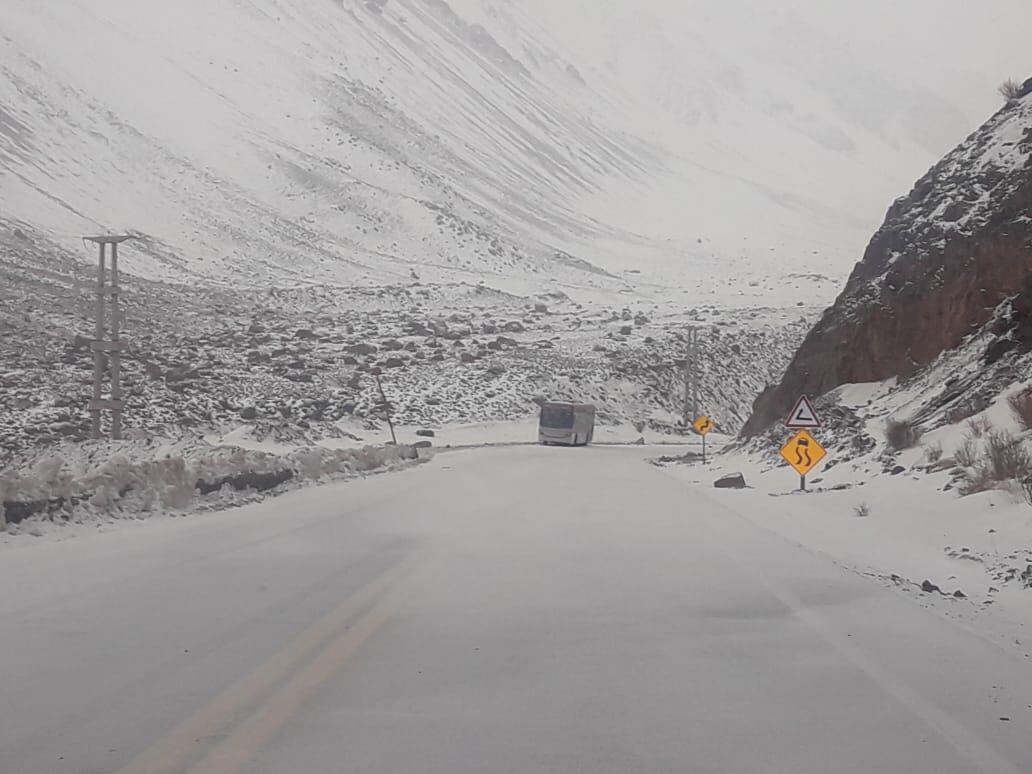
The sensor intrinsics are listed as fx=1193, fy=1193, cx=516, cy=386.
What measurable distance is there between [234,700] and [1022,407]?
15321mm

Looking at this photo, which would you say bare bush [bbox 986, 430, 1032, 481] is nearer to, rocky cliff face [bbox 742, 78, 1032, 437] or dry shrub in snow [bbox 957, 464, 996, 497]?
dry shrub in snow [bbox 957, 464, 996, 497]

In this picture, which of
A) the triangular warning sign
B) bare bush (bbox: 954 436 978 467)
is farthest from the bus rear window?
bare bush (bbox: 954 436 978 467)

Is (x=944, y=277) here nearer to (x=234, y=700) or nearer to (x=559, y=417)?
(x=234, y=700)

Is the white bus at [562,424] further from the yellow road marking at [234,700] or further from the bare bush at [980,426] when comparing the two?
the yellow road marking at [234,700]

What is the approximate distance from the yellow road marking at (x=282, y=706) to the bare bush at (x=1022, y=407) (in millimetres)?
12700

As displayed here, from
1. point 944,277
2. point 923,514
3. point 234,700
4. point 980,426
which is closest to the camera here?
point 234,700

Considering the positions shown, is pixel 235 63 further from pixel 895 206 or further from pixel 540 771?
pixel 540 771

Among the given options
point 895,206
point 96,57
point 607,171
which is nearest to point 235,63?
point 96,57

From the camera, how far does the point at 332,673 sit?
23.1 ft

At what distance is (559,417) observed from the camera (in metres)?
65.9

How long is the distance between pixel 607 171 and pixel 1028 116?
14976 centimetres

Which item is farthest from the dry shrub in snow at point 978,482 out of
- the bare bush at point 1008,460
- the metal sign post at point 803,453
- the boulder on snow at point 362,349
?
the boulder on snow at point 362,349

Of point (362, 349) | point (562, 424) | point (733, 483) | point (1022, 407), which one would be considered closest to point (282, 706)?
point (1022, 407)

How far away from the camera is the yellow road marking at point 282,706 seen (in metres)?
5.28
